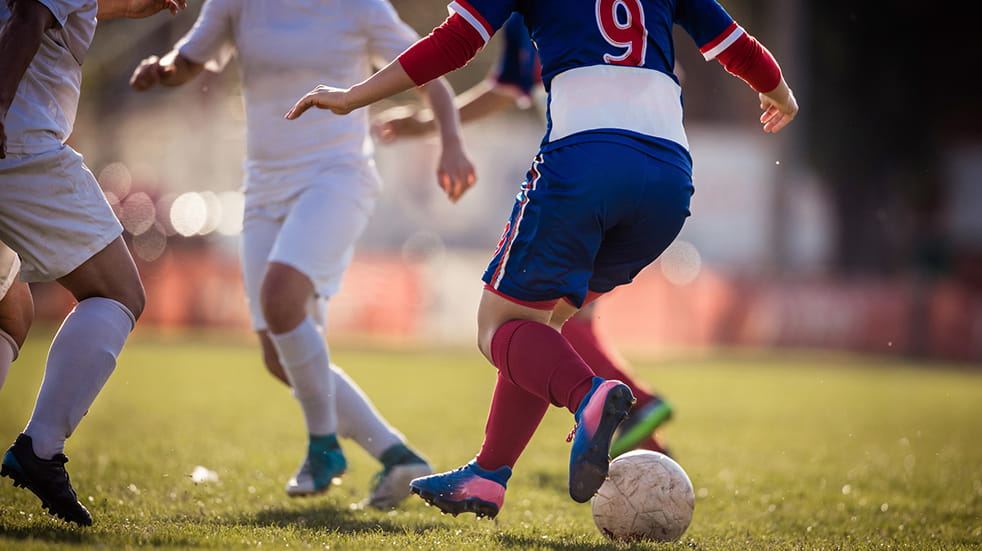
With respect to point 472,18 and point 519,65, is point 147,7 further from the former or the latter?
point 519,65

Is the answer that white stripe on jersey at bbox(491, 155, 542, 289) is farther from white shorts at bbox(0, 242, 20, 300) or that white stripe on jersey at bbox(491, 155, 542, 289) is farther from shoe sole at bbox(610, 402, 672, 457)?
shoe sole at bbox(610, 402, 672, 457)

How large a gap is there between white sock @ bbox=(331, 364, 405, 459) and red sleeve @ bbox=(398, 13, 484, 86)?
1723 mm

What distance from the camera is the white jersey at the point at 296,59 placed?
4.47 metres

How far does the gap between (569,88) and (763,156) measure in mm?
23271

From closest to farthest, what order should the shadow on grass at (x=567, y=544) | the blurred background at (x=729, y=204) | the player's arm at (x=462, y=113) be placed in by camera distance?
the shadow on grass at (x=567, y=544) → the player's arm at (x=462, y=113) → the blurred background at (x=729, y=204)

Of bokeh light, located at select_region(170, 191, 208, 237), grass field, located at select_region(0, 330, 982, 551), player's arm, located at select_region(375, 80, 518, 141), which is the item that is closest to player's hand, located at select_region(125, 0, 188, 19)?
player's arm, located at select_region(375, 80, 518, 141)

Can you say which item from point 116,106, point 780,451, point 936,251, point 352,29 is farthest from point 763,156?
point 352,29

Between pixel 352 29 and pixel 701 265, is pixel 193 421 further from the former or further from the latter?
pixel 701 265

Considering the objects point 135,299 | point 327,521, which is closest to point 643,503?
point 327,521

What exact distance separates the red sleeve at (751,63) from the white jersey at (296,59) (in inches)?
58.3

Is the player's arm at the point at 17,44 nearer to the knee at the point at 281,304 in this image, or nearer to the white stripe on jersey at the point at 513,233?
the knee at the point at 281,304

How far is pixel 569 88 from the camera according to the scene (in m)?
3.31

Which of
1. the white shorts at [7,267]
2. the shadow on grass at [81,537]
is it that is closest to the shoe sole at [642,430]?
the shadow on grass at [81,537]

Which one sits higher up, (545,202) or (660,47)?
(660,47)
